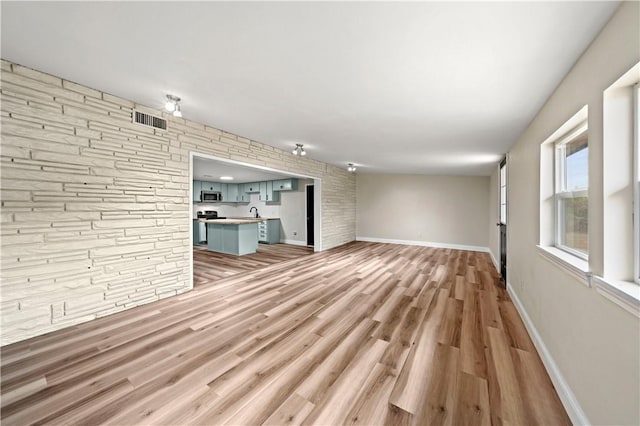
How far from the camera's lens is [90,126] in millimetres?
2553

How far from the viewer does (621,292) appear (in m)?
1.05

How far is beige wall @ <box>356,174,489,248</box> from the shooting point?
728cm

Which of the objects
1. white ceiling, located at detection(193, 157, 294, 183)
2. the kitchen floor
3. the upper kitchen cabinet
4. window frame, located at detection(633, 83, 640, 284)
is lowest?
the kitchen floor

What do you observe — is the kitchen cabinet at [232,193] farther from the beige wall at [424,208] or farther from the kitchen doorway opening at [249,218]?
the beige wall at [424,208]

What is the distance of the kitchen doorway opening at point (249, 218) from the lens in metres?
5.77

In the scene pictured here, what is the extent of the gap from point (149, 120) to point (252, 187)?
590 centimetres

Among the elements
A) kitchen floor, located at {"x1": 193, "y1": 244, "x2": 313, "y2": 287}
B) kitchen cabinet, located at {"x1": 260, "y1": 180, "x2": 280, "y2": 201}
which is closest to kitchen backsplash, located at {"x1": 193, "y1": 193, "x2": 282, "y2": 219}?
kitchen cabinet, located at {"x1": 260, "y1": 180, "x2": 280, "y2": 201}

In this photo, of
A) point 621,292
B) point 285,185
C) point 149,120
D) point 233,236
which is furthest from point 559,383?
point 285,185

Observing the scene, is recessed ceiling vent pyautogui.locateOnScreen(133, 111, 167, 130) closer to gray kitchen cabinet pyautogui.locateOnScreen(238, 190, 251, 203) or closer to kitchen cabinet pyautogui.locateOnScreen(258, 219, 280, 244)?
kitchen cabinet pyautogui.locateOnScreen(258, 219, 280, 244)

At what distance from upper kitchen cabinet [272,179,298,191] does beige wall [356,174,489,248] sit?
8.10 ft

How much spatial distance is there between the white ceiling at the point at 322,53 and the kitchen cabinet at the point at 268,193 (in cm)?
538

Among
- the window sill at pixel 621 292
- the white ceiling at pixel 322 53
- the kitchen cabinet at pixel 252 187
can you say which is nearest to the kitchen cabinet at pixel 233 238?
the kitchen cabinet at pixel 252 187

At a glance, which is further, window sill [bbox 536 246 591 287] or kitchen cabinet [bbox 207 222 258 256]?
kitchen cabinet [bbox 207 222 258 256]

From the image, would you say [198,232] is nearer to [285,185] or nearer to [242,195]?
[242,195]
